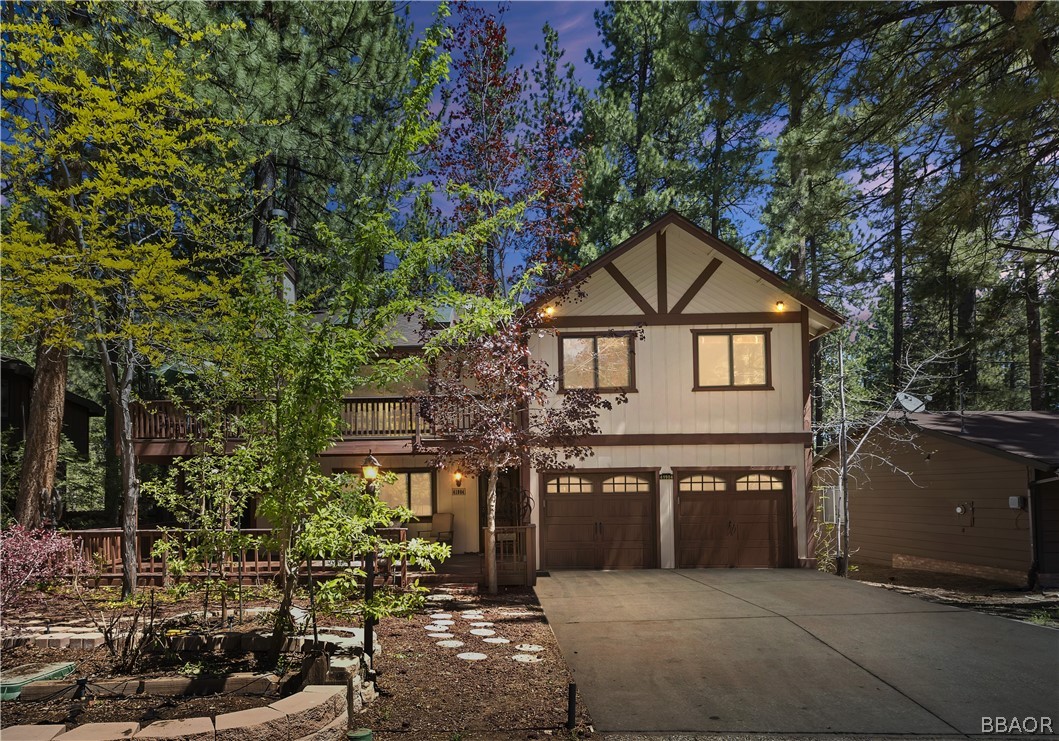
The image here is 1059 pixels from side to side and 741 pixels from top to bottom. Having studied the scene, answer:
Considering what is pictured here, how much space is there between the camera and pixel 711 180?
24094 mm

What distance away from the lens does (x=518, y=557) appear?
13.2 m

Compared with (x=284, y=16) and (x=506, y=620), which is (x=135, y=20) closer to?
(x=284, y=16)

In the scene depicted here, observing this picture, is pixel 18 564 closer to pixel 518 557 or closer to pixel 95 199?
pixel 95 199

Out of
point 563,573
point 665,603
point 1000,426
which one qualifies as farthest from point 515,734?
point 1000,426

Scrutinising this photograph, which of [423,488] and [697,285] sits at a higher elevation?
[697,285]

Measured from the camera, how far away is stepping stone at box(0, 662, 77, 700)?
21.3 ft

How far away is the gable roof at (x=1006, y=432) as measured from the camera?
1402 centimetres

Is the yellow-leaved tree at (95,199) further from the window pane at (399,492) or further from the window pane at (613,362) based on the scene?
the window pane at (613,362)

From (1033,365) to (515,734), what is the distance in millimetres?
22797

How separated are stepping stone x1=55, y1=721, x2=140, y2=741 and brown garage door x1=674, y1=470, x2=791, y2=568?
12061 millimetres

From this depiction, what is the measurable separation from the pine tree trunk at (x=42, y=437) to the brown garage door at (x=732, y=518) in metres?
11.7

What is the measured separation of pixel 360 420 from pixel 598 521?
18.1ft

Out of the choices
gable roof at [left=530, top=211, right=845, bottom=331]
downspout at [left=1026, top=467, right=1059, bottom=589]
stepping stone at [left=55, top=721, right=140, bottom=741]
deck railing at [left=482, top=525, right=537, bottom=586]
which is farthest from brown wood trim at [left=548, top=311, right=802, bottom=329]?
stepping stone at [left=55, top=721, right=140, bottom=741]

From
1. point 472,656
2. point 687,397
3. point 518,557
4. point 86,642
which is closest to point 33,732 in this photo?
point 86,642
